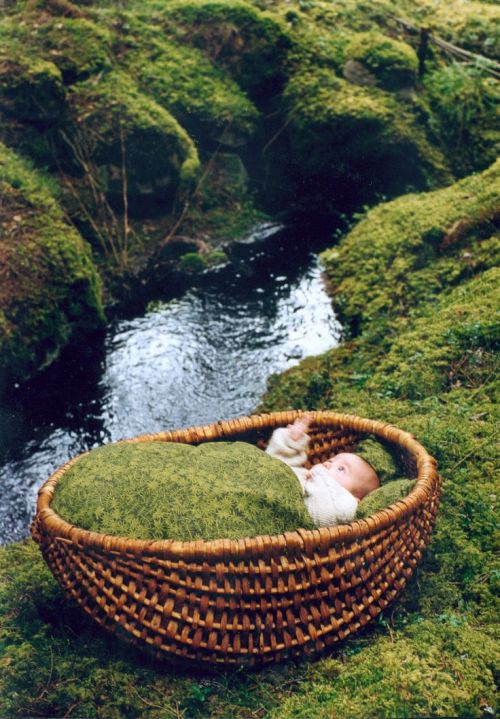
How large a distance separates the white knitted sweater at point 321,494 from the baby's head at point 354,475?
7 centimetres

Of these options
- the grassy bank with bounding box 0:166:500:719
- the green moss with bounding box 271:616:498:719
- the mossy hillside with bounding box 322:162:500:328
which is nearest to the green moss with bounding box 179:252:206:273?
the mossy hillside with bounding box 322:162:500:328

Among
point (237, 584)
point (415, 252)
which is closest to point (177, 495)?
point (237, 584)

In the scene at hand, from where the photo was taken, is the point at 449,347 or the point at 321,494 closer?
the point at 321,494

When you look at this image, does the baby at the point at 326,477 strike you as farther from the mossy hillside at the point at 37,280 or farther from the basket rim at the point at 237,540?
the mossy hillside at the point at 37,280

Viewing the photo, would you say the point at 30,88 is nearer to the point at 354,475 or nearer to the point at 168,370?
the point at 168,370

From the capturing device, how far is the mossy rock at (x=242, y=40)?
26.6 ft

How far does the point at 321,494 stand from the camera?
3.14m

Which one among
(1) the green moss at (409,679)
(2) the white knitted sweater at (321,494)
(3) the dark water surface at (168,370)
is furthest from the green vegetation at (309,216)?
(2) the white knitted sweater at (321,494)

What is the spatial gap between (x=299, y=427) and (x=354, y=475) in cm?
43

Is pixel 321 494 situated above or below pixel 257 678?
above

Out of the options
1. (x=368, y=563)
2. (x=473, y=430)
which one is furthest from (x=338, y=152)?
(x=368, y=563)

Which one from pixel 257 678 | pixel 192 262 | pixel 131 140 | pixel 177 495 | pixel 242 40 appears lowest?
pixel 192 262

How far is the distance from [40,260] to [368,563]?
3765 mm

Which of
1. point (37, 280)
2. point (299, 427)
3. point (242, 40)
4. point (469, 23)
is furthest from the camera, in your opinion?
point (469, 23)
